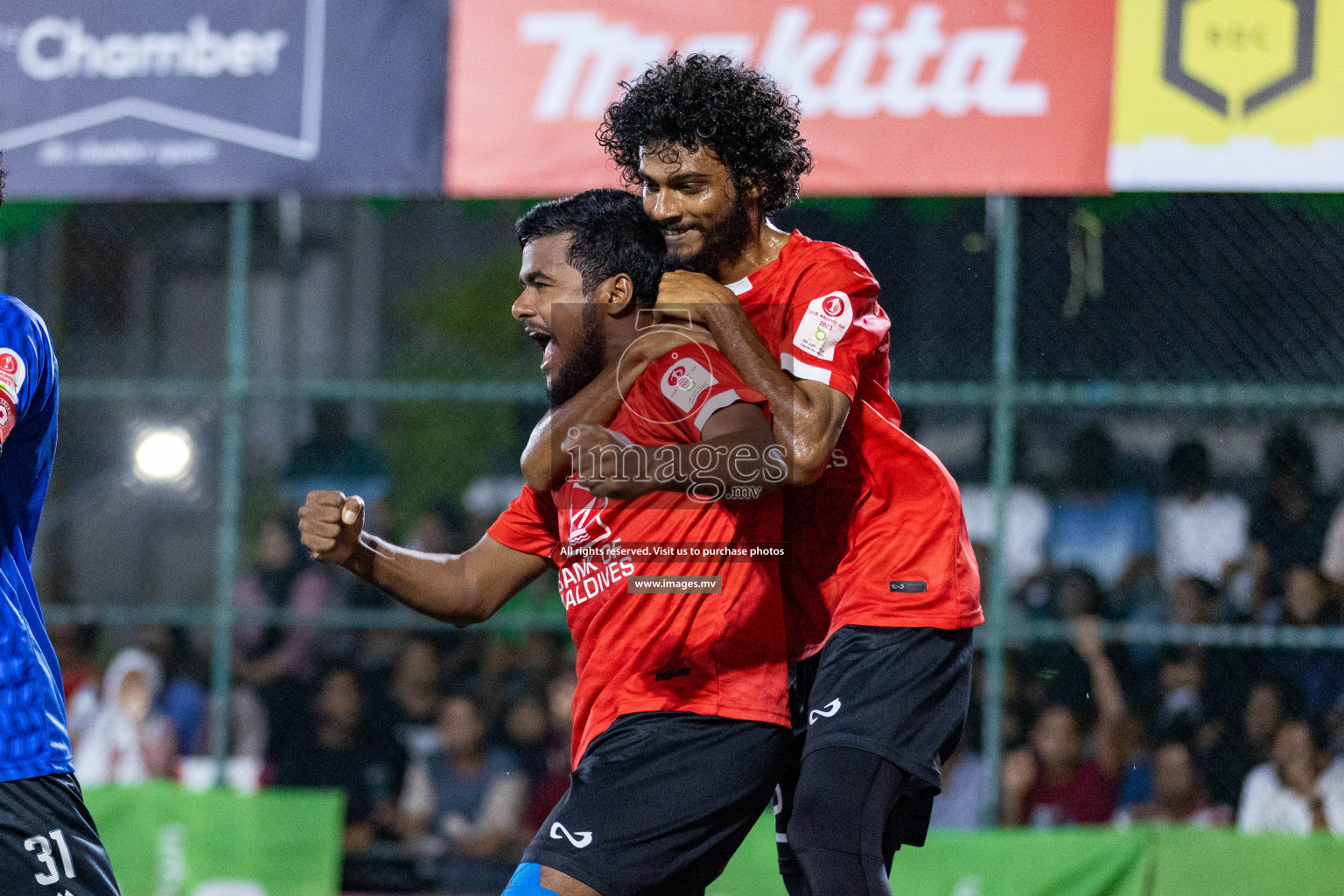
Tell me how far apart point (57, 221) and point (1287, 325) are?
28.5ft

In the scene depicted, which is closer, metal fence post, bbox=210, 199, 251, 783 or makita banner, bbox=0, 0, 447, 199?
makita banner, bbox=0, 0, 447, 199

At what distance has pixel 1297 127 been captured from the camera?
5984mm

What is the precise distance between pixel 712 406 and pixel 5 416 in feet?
4.49

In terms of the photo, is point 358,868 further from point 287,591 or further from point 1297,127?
point 1297,127

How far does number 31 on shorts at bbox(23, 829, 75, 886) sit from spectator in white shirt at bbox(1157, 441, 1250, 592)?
572 centimetres

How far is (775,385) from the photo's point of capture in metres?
3.02

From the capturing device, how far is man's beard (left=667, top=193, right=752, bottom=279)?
326 centimetres

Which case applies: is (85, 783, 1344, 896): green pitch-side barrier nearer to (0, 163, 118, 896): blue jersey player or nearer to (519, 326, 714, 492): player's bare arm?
(519, 326, 714, 492): player's bare arm

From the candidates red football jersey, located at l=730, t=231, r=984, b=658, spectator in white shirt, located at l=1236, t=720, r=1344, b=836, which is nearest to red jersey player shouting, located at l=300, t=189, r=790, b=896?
red football jersey, located at l=730, t=231, r=984, b=658

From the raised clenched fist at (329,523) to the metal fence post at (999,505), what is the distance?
3.92 meters

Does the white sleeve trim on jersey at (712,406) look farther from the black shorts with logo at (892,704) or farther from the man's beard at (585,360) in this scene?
the black shorts with logo at (892,704)

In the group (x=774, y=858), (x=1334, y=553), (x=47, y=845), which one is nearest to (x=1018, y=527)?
(x=1334, y=553)

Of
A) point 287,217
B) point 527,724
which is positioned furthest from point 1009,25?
point 287,217

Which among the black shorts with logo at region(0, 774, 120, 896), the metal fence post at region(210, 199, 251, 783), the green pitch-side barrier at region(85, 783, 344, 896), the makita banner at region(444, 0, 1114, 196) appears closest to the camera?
the black shorts with logo at region(0, 774, 120, 896)
